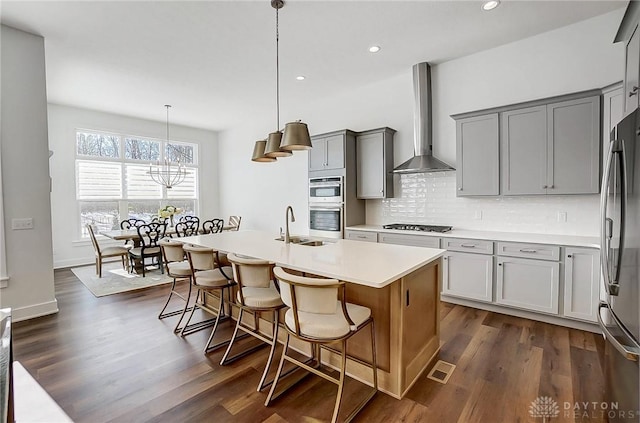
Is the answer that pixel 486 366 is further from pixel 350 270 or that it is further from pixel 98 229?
pixel 98 229

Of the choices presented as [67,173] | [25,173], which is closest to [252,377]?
[25,173]

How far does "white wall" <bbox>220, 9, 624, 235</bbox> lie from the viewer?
3195 mm

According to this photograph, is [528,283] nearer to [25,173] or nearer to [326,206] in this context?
[326,206]

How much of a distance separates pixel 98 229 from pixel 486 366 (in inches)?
287

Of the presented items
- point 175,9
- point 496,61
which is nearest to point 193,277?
point 175,9

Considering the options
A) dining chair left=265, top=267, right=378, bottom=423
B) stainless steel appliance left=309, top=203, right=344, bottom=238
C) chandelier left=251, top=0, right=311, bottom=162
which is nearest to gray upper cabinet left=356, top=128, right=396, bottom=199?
stainless steel appliance left=309, top=203, right=344, bottom=238

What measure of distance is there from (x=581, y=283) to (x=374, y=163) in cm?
281

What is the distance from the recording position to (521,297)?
3.20 metres

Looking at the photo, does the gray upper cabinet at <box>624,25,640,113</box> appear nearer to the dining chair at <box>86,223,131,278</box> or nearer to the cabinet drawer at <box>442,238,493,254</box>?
the cabinet drawer at <box>442,238,493,254</box>

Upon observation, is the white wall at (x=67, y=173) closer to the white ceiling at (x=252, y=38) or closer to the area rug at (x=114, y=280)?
the area rug at (x=114, y=280)

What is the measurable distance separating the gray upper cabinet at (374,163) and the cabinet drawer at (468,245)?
3.97ft

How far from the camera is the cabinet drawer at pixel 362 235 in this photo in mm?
4271

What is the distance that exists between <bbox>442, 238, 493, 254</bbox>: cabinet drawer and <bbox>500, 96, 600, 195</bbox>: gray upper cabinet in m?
0.70

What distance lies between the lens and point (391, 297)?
2.02 m
